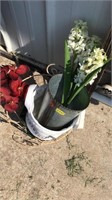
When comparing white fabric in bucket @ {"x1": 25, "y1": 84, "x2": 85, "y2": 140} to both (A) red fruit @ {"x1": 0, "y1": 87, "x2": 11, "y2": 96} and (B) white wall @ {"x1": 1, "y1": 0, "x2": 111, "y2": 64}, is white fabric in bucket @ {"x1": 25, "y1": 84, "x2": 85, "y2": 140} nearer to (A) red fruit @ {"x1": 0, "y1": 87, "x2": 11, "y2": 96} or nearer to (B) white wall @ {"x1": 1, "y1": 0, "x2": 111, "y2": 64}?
(A) red fruit @ {"x1": 0, "y1": 87, "x2": 11, "y2": 96}

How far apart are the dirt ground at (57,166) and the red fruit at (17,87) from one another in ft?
0.97

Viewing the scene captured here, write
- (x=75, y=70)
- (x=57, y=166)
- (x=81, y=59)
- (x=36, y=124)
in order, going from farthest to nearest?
(x=57, y=166) → (x=36, y=124) → (x=75, y=70) → (x=81, y=59)

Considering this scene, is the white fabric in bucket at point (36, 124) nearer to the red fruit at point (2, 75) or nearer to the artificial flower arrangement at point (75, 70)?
the artificial flower arrangement at point (75, 70)

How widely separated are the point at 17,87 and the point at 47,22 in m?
0.41

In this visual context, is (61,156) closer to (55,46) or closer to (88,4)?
(55,46)

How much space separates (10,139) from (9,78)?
398 millimetres

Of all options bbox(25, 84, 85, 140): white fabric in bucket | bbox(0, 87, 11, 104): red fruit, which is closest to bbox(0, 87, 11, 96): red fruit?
bbox(0, 87, 11, 104): red fruit

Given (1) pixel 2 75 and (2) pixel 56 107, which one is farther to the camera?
(1) pixel 2 75

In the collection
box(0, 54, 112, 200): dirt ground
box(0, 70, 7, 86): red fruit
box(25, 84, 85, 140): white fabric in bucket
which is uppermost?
box(0, 70, 7, 86): red fruit

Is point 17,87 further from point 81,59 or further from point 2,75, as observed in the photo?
point 81,59

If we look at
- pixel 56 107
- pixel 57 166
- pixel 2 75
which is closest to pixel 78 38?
pixel 56 107

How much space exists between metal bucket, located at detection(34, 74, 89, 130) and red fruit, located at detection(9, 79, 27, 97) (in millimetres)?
135

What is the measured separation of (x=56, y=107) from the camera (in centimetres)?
177

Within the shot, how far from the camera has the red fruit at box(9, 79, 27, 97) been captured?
6.07ft
